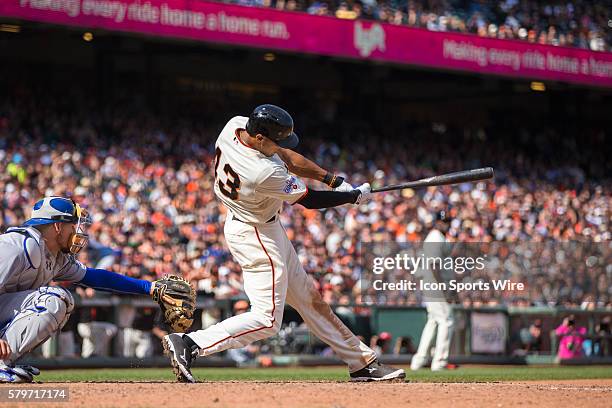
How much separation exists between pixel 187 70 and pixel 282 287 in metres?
18.5

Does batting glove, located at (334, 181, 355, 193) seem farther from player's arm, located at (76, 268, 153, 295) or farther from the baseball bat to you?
player's arm, located at (76, 268, 153, 295)

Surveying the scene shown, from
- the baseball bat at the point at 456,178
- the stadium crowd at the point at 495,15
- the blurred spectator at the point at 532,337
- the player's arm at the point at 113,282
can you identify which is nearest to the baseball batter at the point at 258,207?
the player's arm at the point at 113,282

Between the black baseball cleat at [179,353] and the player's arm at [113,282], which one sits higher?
the player's arm at [113,282]

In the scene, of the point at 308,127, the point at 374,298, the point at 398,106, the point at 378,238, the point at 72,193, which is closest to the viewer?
the point at 374,298

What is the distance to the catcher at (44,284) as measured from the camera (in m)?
6.65

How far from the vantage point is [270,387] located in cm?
700

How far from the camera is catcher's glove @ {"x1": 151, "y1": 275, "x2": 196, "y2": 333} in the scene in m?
7.35

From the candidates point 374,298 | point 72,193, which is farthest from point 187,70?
point 374,298

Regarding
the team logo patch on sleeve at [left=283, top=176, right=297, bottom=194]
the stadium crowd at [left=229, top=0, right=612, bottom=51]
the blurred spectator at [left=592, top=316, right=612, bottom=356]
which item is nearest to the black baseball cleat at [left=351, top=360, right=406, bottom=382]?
the team logo patch on sleeve at [left=283, top=176, right=297, bottom=194]

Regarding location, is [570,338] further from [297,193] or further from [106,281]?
[106,281]

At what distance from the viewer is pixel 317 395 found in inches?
253

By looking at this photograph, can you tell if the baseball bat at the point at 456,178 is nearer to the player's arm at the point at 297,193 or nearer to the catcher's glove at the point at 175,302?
the player's arm at the point at 297,193

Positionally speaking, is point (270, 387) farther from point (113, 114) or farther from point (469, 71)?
point (469, 71)

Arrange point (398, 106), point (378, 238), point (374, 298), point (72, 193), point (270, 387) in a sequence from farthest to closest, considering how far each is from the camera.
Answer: point (398, 106)
point (378, 238)
point (72, 193)
point (374, 298)
point (270, 387)
